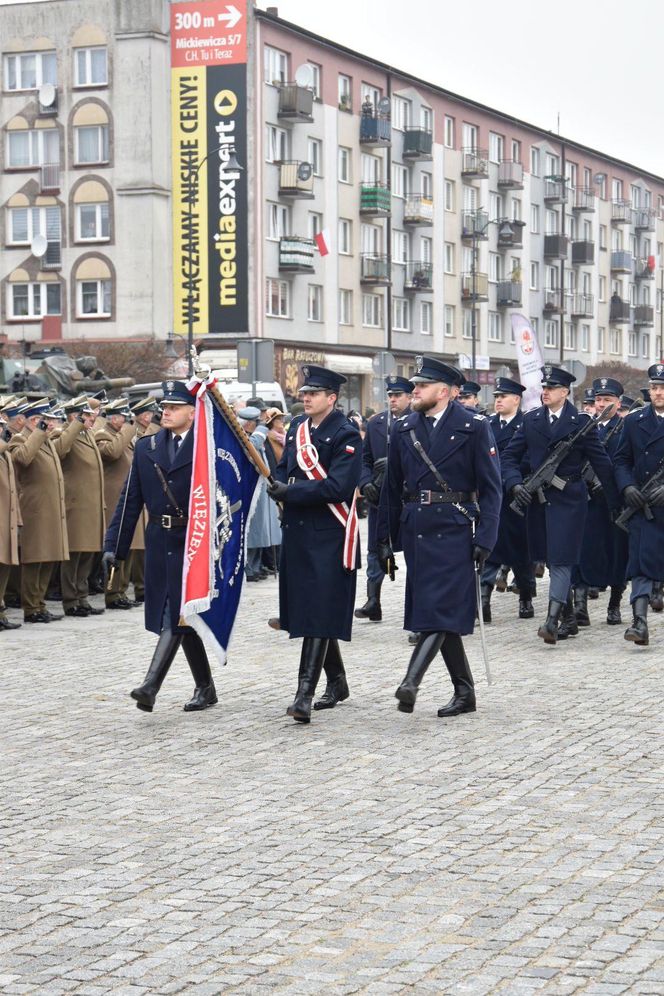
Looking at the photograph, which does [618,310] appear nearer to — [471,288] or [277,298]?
[471,288]

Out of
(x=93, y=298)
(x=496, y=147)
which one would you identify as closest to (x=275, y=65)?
(x=93, y=298)

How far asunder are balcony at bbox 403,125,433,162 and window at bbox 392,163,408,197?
564mm

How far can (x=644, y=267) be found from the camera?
3723 inches

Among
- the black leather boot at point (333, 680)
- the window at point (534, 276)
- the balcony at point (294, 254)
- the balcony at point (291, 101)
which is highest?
the balcony at point (291, 101)

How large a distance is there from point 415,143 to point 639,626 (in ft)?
182

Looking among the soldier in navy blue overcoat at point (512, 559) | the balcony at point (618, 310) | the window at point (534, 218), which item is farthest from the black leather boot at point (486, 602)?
the balcony at point (618, 310)

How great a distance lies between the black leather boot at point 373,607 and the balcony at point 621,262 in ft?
254

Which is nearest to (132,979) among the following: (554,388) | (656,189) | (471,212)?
(554,388)

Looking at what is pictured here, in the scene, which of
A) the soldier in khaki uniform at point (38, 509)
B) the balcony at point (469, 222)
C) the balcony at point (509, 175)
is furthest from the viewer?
the balcony at point (509, 175)

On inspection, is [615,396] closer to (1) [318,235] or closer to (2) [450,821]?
(2) [450,821]

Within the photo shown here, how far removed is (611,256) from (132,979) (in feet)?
288

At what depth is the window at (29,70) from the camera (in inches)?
2226

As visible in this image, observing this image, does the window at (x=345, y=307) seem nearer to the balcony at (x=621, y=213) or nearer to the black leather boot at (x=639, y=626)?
the balcony at (x=621, y=213)

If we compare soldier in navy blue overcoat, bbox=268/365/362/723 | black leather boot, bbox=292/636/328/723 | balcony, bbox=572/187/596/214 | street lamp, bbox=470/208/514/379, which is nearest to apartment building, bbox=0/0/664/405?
street lamp, bbox=470/208/514/379
